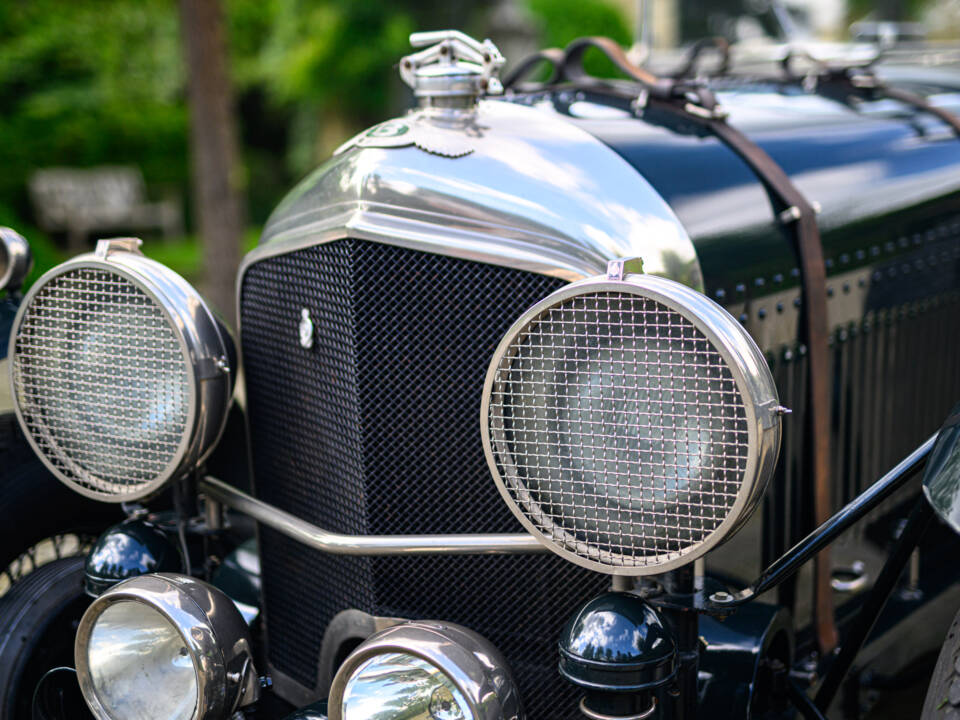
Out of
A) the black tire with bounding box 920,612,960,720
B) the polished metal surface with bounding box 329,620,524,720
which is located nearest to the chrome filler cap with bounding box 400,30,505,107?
the polished metal surface with bounding box 329,620,524,720

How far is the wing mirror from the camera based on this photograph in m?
1.24

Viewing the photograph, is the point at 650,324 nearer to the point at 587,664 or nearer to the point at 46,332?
the point at 587,664

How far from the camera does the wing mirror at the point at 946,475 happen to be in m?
Answer: 1.24

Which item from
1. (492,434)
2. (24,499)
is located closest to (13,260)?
(24,499)

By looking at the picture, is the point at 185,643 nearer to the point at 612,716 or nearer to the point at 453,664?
the point at 453,664

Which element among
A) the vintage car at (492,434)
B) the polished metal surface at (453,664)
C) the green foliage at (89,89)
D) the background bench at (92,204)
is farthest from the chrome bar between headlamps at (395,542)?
the background bench at (92,204)

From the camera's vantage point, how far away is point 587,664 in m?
1.30

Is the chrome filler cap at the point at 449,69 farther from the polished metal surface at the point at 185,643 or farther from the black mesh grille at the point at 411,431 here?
the polished metal surface at the point at 185,643

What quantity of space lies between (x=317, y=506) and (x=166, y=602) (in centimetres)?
38

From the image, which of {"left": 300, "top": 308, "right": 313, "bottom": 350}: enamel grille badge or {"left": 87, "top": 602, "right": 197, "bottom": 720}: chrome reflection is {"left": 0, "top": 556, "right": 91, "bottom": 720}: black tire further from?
{"left": 300, "top": 308, "right": 313, "bottom": 350}: enamel grille badge

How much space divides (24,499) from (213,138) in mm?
5009

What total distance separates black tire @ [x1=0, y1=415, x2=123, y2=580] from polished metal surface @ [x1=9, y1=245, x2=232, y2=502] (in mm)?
282

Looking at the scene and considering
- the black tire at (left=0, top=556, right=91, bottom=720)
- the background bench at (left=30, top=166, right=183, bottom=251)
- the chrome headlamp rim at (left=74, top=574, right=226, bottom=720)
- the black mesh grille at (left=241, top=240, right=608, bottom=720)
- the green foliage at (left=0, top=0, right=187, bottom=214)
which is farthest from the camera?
the background bench at (left=30, top=166, right=183, bottom=251)

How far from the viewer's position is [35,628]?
1899 mm
